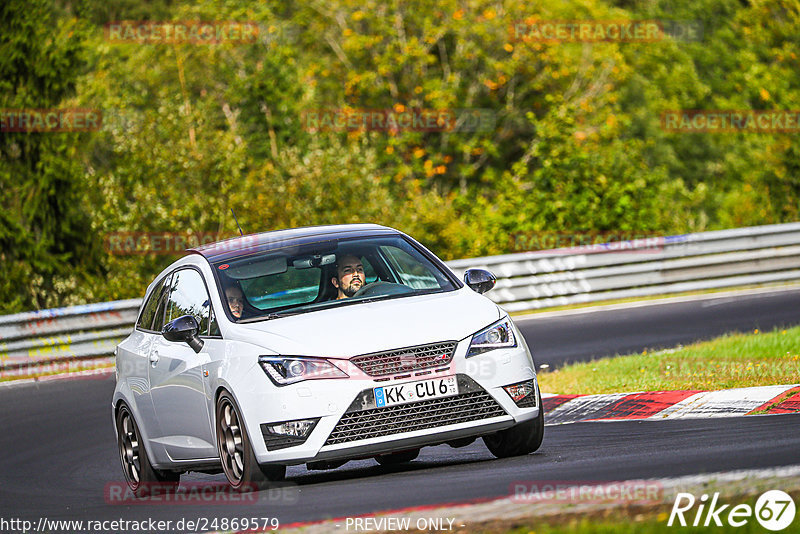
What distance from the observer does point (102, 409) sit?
48.3 feet

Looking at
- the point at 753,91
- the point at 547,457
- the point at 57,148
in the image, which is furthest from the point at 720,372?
the point at 753,91

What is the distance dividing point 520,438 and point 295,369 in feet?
5.33

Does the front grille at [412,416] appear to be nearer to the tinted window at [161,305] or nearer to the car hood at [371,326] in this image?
the car hood at [371,326]

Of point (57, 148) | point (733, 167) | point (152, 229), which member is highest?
point (57, 148)

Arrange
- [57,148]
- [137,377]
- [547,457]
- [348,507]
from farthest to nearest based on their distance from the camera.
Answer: [57,148] < [137,377] < [547,457] < [348,507]

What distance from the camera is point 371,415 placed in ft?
25.8

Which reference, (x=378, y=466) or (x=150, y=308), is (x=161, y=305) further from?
(x=378, y=466)

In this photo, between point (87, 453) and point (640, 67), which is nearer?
point (87, 453)

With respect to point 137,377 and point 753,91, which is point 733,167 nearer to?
point 753,91

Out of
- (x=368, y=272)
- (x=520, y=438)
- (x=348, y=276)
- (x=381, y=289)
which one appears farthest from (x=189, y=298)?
(x=520, y=438)

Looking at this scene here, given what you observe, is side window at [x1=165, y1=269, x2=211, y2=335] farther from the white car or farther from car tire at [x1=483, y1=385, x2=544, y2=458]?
car tire at [x1=483, y1=385, x2=544, y2=458]

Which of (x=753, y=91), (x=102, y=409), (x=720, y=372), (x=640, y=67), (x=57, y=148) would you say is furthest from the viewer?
(x=640, y=67)

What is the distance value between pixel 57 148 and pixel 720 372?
1605 cm

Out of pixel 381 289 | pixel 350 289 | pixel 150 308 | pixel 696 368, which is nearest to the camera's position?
pixel 381 289
